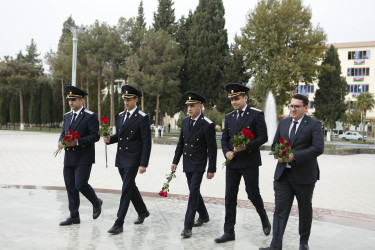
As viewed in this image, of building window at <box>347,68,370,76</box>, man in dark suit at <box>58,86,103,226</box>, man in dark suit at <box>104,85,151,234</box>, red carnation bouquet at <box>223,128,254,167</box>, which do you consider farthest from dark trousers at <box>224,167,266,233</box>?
building window at <box>347,68,370,76</box>

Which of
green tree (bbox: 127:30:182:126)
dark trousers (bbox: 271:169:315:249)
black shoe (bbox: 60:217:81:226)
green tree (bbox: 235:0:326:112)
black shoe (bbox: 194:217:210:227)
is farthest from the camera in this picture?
green tree (bbox: 127:30:182:126)

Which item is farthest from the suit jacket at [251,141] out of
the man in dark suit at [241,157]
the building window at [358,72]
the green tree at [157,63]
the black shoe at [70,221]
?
the building window at [358,72]

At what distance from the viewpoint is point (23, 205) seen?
7.34 m

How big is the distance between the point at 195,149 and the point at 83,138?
1.65m

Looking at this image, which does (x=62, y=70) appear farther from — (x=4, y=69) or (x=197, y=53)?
(x=197, y=53)

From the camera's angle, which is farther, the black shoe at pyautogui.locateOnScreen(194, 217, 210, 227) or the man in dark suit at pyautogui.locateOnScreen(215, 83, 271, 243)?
the black shoe at pyautogui.locateOnScreen(194, 217, 210, 227)

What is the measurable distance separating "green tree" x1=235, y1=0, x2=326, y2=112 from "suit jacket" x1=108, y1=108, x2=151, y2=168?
33.9 meters

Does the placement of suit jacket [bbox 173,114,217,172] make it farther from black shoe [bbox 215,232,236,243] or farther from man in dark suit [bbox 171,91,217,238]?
black shoe [bbox 215,232,236,243]

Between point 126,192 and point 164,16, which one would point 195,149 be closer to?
point 126,192

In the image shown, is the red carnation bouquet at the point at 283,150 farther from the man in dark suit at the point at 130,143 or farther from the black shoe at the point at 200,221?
the black shoe at the point at 200,221

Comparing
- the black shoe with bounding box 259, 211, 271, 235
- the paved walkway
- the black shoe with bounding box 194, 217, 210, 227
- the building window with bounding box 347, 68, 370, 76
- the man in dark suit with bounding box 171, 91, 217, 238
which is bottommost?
the paved walkway

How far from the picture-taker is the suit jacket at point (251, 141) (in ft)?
18.0

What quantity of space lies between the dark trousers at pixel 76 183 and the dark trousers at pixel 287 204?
2.80 m

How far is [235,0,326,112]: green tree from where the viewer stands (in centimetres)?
3906
